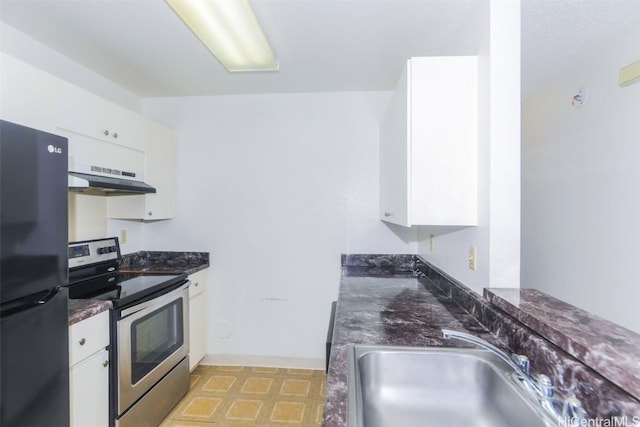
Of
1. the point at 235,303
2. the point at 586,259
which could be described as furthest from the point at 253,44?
the point at 586,259

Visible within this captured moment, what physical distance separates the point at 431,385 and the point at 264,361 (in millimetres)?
1974

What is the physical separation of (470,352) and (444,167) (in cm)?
77

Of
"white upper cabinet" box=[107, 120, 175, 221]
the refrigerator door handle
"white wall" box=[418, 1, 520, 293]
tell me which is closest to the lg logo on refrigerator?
the refrigerator door handle

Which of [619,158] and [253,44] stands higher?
[253,44]

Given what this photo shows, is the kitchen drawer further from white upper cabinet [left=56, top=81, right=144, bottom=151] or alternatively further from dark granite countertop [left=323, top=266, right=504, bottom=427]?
dark granite countertop [left=323, top=266, right=504, bottom=427]

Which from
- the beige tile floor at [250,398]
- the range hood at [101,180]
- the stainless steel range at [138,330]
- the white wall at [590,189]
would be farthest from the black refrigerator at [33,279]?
the white wall at [590,189]

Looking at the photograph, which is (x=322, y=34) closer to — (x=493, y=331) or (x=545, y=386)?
(x=493, y=331)

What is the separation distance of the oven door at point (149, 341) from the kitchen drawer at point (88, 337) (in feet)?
0.23

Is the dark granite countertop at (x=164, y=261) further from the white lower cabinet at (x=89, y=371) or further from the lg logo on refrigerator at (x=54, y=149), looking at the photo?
the lg logo on refrigerator at (x=54, y=149)

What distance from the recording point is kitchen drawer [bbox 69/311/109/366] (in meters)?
1.37

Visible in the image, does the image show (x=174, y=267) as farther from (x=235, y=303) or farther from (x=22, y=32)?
(x=22, y=32)

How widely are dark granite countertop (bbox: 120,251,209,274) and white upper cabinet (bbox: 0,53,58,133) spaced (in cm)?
128

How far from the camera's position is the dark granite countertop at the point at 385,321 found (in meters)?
0.88

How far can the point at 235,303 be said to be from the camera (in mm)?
2682
